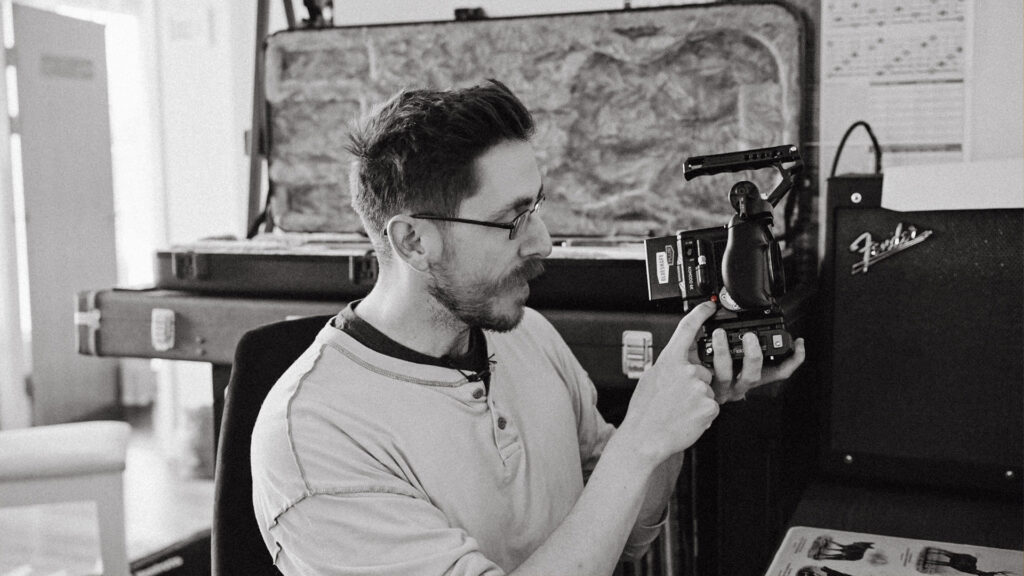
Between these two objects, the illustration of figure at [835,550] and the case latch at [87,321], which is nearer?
the illustration of figure at [835,550]

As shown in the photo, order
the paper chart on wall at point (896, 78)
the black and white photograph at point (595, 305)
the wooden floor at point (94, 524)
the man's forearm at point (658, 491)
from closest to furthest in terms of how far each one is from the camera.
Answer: the black and white photograph at point (595, 305), the man's forearm at point (658, 491), the paper chart on wall at point (896, 78), the wooden floor at point (94, 524)

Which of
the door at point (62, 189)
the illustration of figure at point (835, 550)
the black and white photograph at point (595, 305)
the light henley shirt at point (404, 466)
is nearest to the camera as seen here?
the light henley shirt at point (404, 466)

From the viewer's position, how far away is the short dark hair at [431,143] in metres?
1.07

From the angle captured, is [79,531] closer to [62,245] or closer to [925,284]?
[62,245]

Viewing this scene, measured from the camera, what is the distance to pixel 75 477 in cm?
192

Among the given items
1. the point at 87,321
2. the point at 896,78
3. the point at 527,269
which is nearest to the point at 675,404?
the point at 527,269

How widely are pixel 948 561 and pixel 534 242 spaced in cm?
61

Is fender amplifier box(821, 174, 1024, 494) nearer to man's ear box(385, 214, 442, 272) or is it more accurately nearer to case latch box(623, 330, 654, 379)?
case latch box(623, 330, 654, 379)

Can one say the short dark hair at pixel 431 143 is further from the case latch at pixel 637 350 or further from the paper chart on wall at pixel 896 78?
the paper chart on wall at pixel 896 78

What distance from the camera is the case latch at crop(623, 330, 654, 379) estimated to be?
1544 mm

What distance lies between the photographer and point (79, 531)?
9.65 ft

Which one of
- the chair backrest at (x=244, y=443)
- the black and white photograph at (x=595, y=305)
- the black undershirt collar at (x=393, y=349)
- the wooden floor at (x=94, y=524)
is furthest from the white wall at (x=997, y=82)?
the wooden floor at (x=94, y=524)

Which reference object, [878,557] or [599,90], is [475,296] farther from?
[599,90]

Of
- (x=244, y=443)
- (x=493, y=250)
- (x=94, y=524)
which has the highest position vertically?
(x=493, y=250)
